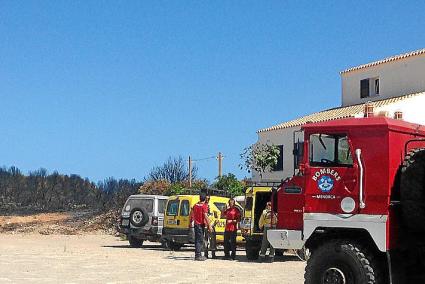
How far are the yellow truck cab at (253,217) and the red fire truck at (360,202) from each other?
31.9ft

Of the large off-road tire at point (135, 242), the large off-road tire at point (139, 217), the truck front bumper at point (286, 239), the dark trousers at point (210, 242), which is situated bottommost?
the large off-road tire at point (135, 242)

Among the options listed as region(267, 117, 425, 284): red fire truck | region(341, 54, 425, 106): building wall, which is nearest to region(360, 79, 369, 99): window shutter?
region(341, 54, 425, 106): building wall

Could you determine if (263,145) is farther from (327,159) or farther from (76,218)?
(327,159)

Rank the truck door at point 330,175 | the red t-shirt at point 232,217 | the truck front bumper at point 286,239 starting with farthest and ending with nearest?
the red t-shirt at point 232,217 → the truck front bumper at point 286,239 → the truck door at point 330,175

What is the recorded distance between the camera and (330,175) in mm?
12430

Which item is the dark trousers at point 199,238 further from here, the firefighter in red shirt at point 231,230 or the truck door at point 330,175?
the truck door at point 330,175

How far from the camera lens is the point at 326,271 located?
12.1 metres

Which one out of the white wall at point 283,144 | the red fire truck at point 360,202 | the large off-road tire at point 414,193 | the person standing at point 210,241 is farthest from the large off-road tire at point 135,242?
the large off-road tire at point 414,193

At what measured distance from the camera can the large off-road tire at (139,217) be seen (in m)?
29.8

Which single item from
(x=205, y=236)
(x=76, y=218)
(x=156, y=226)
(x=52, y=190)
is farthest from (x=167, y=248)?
(x=52, y=190)

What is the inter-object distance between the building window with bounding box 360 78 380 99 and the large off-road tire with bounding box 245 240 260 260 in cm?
2497

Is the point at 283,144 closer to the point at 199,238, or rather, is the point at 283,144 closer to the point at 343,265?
the point at 199,238

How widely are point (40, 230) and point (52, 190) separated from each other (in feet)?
A: 127

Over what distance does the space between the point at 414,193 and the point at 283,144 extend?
33.6m
